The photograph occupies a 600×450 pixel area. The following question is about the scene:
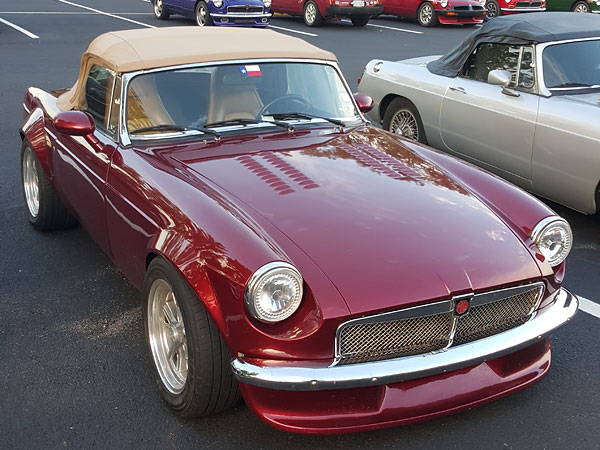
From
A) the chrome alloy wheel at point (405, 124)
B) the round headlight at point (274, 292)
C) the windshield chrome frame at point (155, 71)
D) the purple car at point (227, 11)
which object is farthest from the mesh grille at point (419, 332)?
the purple car at point (227, 11)

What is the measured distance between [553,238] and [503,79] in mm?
2849

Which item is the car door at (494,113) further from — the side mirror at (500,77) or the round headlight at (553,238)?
the round headlight at (553,238)

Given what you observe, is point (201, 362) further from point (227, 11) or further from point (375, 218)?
point (227, 11)

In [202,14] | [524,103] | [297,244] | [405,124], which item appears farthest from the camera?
[202,14]

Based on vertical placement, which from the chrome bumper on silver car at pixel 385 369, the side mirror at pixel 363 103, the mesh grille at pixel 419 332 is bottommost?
the chrome bumper on silver car at pixel 385 369

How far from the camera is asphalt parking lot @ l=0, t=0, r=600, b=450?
11.0ft

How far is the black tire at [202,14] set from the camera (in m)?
17.5

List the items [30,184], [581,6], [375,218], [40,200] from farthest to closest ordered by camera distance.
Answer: [581,6] < [30,184] < [40,200] < [375,218]

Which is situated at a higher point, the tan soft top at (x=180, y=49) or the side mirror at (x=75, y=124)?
the tan soft top at (x=180, y=49)

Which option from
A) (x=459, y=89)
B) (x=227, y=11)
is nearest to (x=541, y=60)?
(x=459, y=89)

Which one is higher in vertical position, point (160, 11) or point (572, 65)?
point (572, 65)

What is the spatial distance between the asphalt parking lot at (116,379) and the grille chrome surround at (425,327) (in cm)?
45

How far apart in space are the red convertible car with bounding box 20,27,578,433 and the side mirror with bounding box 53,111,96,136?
0.01 metres

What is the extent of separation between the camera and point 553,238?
3.67m
